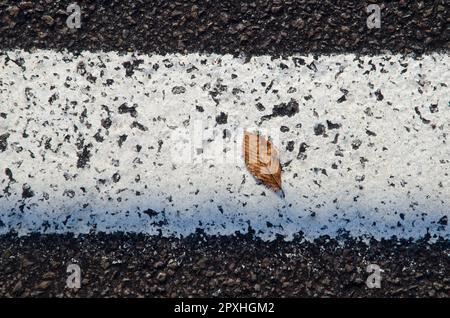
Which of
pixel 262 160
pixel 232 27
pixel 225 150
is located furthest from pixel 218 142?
pixel 232 27

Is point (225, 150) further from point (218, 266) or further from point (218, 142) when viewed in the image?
point (218, 266)

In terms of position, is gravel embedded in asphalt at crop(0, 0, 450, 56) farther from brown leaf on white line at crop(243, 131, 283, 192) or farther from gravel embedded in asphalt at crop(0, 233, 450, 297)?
gravel embedded in asphalt at crop(0, 233, 450, 297)

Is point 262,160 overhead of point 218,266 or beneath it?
overhead

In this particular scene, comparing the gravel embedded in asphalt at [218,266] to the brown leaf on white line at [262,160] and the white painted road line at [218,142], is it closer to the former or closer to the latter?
the white painted road line at [218,142]

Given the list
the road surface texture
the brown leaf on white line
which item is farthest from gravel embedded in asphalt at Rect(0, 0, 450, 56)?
the brown leaf on white line

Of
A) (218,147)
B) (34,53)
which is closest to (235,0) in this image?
(218,147)
